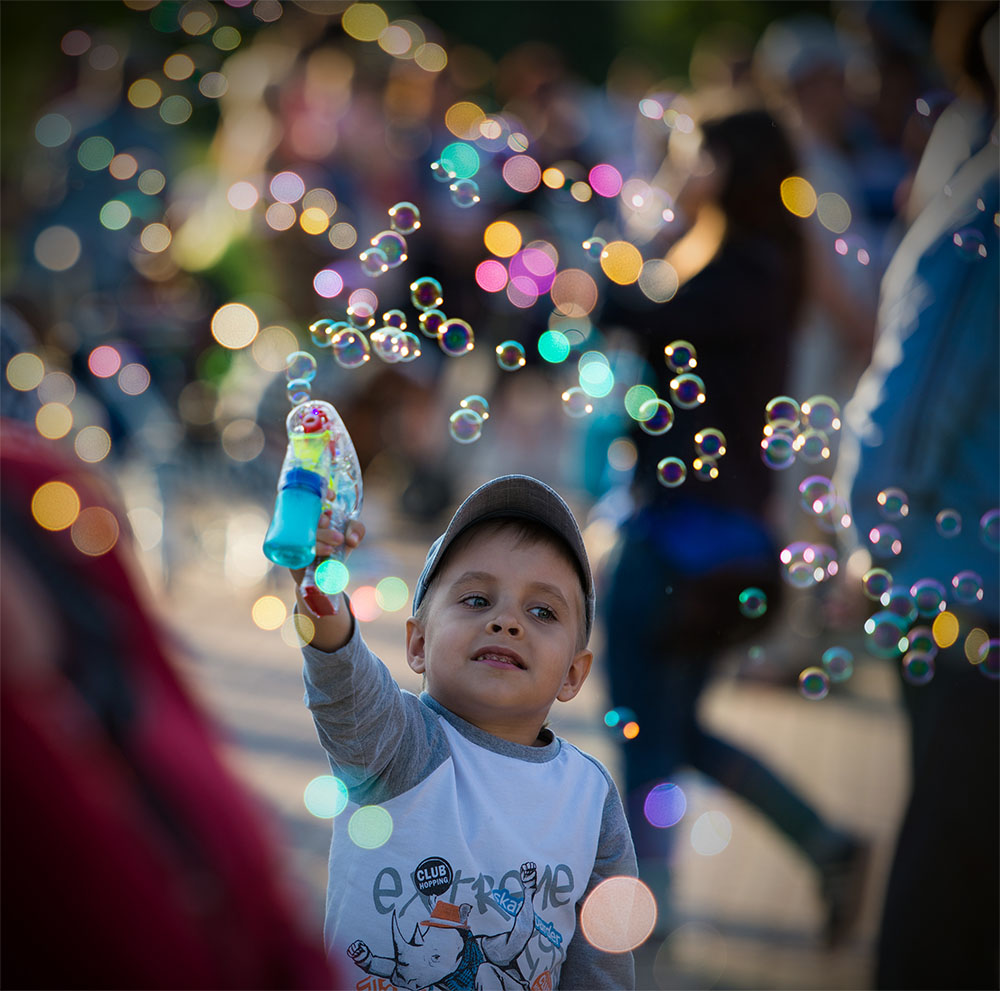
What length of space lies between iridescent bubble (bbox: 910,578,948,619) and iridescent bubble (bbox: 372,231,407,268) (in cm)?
119

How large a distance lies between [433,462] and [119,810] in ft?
21.4

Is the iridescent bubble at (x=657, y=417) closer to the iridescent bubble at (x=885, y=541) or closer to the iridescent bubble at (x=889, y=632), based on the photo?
the iridescent bubble at (x=885, y=541)

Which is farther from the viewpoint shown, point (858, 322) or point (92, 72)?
point (92, 72)

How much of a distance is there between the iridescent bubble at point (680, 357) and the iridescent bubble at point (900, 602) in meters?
0.62

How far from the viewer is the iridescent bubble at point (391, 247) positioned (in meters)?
2.26

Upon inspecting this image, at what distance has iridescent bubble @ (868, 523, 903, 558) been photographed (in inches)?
92.8

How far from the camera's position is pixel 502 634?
1.58 meters

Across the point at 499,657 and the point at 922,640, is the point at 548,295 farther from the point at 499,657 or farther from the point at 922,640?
the point at 499,657

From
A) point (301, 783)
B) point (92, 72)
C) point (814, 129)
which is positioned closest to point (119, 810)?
point (301, 783)

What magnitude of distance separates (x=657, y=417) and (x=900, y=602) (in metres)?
0.62

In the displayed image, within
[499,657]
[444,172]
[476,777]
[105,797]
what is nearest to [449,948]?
[476,777]

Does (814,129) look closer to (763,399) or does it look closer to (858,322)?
(858,322)

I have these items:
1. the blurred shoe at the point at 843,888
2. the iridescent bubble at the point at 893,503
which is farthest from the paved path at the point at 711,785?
the iridescent bubble at the point at 893,503

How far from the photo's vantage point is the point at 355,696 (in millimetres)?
1430
